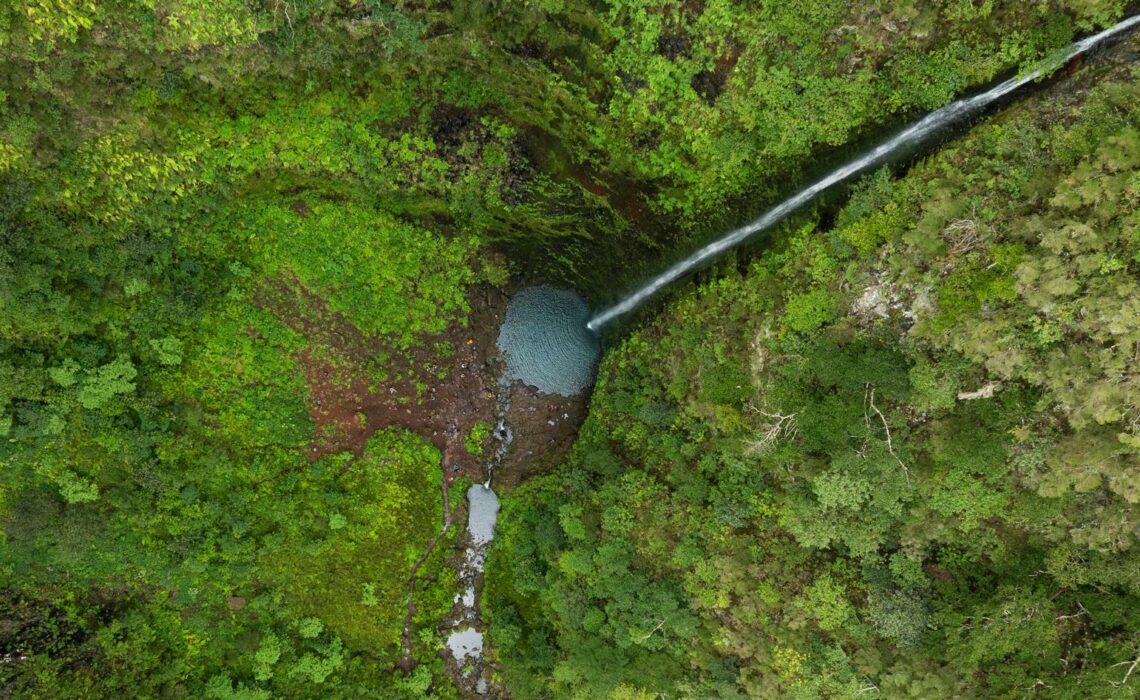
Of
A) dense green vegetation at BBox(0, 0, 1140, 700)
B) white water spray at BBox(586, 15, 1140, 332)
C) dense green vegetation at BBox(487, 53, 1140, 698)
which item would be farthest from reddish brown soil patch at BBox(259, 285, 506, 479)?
white water spray at BBox(586, 15, 1140, 332)

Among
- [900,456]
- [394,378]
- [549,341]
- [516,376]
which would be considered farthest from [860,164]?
[394,378]

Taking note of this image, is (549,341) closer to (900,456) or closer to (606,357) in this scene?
(606,357)

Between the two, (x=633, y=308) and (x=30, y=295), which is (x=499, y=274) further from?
(x=30, y=295)

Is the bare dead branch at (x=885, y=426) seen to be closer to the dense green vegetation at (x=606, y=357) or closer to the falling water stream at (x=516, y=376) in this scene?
the dense green vegetation at (x=606, y=357)

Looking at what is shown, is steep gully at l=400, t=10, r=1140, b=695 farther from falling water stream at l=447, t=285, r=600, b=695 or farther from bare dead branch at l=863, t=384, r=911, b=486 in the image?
bare dead branch at l=863, t=384, r=911, b=486

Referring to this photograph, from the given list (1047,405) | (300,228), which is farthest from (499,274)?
(1047,405)

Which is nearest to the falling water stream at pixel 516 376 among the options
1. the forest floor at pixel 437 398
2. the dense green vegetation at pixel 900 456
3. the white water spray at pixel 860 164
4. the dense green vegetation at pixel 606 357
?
the forest floor at pixel 437 398
